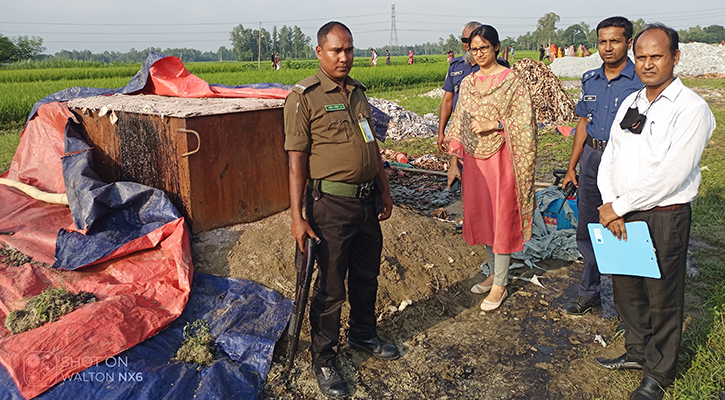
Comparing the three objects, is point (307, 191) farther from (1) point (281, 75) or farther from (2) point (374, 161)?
(1) point (281, 75)

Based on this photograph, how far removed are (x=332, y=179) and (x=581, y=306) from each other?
217 cm

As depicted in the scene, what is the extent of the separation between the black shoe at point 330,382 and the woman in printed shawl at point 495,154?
1.38 meters

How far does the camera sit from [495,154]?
346 cm

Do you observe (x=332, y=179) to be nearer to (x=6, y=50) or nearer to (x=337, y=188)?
(x=337, y=188)

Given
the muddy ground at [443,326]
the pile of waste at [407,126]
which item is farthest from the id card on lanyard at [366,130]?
the pile of waste at [407,126]

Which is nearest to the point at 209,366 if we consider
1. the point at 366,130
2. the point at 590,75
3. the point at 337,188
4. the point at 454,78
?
the point at 337,188

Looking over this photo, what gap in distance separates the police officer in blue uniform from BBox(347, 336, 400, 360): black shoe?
140cm

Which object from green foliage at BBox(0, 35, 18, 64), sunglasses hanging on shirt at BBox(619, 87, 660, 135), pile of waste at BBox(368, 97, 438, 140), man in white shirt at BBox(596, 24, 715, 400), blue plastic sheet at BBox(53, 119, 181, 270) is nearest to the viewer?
man in white shirt at BBox(596, 24, 715, 400)

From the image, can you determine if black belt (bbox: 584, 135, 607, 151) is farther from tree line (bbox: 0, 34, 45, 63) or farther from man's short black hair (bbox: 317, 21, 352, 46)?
tree line (bbox: 0, 34, 45, 63)

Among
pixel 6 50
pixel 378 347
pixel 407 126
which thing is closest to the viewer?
pixel 378 347

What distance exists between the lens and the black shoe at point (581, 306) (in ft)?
11.8

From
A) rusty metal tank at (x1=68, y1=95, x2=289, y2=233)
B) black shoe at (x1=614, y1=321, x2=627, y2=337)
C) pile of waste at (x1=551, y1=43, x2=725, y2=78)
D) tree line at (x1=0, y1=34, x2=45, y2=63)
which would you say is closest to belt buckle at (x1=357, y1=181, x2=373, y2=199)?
rusty metal tank at (x1=68, y1=95, x2=289, y2=233)

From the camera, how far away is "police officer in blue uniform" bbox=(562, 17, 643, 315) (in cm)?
325

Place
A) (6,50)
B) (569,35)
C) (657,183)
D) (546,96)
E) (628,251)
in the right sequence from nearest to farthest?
(657,183), (628,251), (546,96), (6,50), (569,35)
